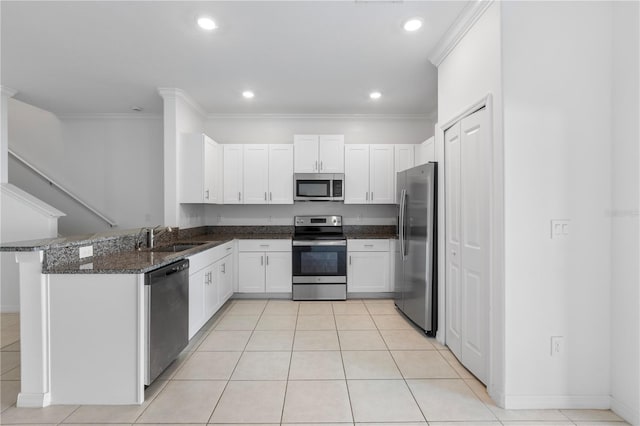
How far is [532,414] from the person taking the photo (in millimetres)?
2043

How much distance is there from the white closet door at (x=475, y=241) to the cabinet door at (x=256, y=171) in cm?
293

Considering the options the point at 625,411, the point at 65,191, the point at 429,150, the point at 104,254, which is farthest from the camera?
the point at 65,191

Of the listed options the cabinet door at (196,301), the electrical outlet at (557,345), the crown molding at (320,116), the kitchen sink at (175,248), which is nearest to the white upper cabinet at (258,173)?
the crown molding at (320,116)

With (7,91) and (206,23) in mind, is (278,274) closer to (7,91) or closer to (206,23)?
(206,23)

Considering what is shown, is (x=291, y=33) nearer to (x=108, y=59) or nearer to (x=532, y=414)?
(x=108, y=59)

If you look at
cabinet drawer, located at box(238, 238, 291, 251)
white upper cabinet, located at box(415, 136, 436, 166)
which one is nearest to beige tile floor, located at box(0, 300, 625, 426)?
cabinet drawer, located at box(238, 238, 291, 251)

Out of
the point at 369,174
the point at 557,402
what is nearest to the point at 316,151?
the point at 369,174

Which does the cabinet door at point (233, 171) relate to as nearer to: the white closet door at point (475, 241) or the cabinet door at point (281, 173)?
the cabinet door at point (281, 173)

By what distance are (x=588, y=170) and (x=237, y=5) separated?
268cm

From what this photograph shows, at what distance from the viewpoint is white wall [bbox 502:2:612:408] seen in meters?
2.09

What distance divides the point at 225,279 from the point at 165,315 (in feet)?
5.74

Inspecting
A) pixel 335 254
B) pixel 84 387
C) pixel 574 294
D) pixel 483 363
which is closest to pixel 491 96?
pixel 574 294

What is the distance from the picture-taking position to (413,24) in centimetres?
262

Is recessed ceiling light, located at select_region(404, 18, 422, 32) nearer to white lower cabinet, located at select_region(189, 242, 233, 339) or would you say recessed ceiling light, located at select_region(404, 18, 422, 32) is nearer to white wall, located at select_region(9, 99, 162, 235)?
white lower cabinet, located at select_region(189, 242, 233, 339)
